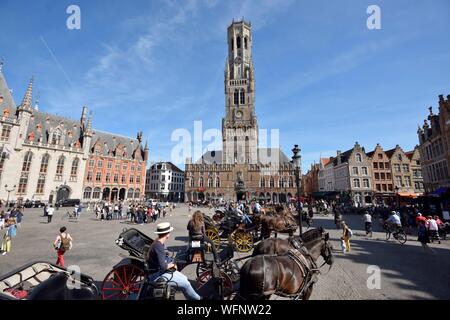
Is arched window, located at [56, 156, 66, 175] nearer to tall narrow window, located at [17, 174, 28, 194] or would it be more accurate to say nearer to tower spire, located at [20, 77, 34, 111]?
tall narrow window, located at [17, 174, 28, 194]

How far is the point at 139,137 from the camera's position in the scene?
53.4 m

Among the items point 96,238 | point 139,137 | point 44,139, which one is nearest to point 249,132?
point 139,137

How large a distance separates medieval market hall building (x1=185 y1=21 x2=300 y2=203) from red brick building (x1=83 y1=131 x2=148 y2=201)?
478 inches

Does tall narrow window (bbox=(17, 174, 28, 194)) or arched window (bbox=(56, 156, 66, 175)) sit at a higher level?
arched window (bbox=(56, 156, 66, 175))

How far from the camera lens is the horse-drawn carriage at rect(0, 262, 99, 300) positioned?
2773 millimetres

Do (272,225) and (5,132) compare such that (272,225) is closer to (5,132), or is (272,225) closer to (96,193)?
(5,132)

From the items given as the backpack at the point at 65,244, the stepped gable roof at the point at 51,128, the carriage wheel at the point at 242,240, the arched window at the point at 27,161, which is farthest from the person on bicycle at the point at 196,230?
the stepped gable roof at the point at 51,128

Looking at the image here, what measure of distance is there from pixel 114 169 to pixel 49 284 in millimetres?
46679

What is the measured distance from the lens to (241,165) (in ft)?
173

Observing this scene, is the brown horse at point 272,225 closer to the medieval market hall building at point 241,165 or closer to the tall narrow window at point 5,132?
the tall narrow window at point 5,132

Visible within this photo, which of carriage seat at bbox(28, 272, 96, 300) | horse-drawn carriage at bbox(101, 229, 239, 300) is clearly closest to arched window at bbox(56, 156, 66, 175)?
horse-drawn carriage at bbox(101, 229, 239, 300)

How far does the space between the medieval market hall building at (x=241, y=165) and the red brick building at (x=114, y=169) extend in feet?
39.9
